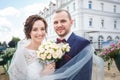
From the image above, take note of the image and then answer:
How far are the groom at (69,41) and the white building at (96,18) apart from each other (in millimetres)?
30629

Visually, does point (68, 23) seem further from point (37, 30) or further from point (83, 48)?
point (37, 30)

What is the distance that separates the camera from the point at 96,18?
1383 inches

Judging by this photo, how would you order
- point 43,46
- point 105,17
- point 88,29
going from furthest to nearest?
point 105,17
point 88,29
point 43,46

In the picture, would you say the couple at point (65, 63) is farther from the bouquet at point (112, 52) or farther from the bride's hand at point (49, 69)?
the bouquet at point (112, 52)

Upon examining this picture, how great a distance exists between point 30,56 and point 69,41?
0.56 meters

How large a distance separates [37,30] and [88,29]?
103 feet

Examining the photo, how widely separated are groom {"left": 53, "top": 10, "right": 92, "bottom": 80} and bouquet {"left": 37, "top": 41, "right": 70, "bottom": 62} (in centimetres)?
6

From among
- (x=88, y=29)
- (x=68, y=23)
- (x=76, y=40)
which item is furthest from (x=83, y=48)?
(x=88, y=29)

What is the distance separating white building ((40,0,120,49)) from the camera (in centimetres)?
3338

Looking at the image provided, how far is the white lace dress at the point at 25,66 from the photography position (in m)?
2.55

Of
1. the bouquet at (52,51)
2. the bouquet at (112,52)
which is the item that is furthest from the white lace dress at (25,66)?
the bouquet at (112,52)

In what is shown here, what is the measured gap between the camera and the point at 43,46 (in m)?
2.50

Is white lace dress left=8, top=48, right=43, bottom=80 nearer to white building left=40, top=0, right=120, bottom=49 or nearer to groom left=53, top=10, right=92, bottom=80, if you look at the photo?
groom left=53, top=10, right=92, bottom=80

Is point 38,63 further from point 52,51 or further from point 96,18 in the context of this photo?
point 96,18
